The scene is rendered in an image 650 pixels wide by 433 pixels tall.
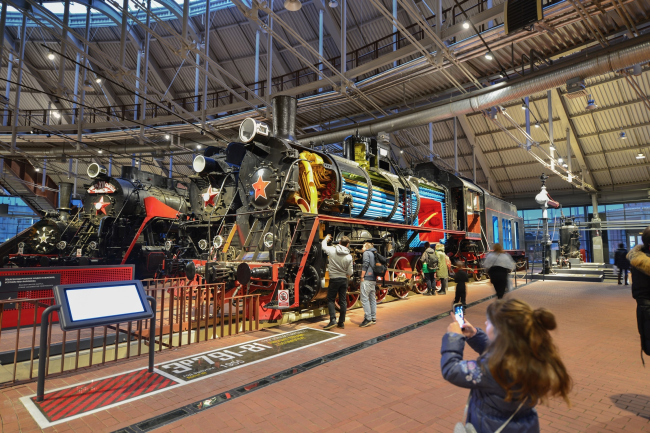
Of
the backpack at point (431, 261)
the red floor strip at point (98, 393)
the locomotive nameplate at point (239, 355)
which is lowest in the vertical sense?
the red floor strip at point (98, 393)

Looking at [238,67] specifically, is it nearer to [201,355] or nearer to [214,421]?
[201,355]

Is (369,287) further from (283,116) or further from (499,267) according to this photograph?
(283,116)

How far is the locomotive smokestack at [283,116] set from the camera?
9.02m

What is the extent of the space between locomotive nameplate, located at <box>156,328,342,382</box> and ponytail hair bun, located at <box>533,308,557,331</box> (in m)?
3.90

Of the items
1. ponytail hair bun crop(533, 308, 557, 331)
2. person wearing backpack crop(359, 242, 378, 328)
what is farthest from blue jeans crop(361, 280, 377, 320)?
ponytail hair bun crop(533, 308, 557, 331)

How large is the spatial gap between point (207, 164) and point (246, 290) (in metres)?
5.61

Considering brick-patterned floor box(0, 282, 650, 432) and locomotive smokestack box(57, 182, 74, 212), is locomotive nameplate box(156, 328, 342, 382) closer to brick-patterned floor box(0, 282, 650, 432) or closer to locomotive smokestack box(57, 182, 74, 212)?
brick-patterned floor box(0, 282, 650, 432)

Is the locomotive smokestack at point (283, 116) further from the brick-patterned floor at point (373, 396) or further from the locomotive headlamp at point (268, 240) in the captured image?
the brick-patterned floor at point (373, 396)

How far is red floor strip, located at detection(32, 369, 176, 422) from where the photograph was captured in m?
3.63

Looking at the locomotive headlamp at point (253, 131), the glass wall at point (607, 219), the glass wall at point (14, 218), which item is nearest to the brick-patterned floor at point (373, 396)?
the locomotive headlamp at point (253, 131)

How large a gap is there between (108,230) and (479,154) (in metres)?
22.7

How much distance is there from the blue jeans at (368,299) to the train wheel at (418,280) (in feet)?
13.1

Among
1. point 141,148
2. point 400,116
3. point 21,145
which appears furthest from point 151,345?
point 21,145

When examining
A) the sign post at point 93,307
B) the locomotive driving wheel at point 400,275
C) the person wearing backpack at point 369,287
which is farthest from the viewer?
the locomotive driving wheel at point 400,275
